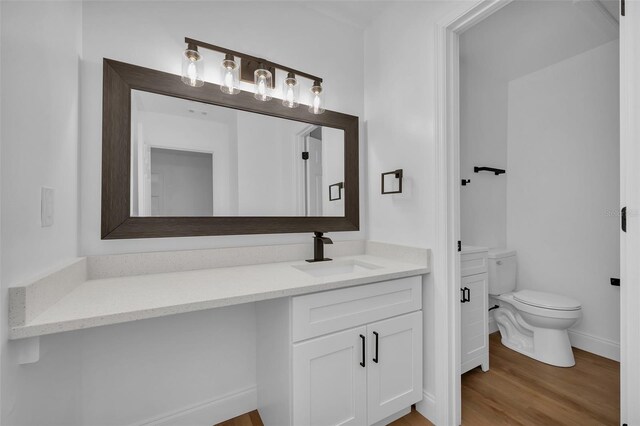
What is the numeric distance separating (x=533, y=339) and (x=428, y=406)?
1.24 meters

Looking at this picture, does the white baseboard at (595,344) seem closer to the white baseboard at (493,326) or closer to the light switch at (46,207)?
the white baseboard at (493,326)

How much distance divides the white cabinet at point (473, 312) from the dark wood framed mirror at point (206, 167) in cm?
83

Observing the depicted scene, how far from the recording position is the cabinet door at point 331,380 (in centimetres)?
116

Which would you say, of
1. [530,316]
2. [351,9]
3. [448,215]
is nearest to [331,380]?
[448,215]

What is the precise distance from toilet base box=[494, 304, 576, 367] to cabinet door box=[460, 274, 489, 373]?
19.5 inches

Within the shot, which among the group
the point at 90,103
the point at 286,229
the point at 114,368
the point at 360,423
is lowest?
the point at 360,423

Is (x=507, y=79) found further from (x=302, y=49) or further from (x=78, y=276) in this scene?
(x=78, y=276)

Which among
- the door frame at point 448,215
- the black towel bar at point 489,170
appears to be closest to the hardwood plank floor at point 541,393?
the door frame at point 448,215

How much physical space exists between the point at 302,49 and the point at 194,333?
71.7 inches

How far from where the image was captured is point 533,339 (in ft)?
7.05

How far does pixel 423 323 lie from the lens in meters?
1.59

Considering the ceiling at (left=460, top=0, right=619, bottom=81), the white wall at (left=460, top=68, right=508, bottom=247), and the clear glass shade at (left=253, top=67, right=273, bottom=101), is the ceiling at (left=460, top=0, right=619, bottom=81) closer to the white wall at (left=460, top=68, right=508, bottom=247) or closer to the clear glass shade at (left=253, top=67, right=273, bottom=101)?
the white wall at (left=460, top=68, right=508, bottom=247)

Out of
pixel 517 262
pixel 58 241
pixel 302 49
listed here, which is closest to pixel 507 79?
pixel 517 262

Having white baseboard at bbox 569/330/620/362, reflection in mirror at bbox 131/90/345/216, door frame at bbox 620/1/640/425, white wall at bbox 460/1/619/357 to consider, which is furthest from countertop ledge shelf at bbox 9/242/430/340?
white baseboard at bbox 569/330/620/362
